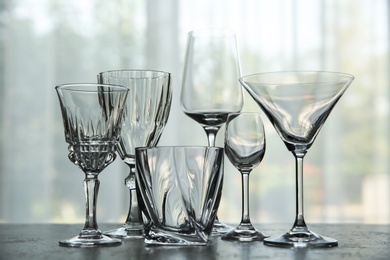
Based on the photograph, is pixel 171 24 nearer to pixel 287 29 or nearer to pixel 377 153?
pixel 287 29

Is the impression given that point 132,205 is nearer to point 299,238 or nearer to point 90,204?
point 90,204

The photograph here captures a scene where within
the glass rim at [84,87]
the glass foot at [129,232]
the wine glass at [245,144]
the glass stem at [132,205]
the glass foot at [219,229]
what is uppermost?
the glass rim at [84,87]

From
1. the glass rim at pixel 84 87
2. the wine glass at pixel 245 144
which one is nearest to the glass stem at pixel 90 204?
the glass rim at pixel 84 87

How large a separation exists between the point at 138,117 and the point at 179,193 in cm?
20

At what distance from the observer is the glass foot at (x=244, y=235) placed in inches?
32.6

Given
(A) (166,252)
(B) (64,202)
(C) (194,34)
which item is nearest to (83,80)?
(B) (64,202)

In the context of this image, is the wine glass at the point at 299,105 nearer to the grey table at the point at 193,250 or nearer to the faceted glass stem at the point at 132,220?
the grey table at the point at 193,250

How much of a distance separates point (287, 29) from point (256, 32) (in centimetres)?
12

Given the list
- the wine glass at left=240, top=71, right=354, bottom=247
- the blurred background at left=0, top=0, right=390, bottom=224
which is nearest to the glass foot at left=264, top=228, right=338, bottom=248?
the wine glass at left=240, top=71, right=354, bottom=247

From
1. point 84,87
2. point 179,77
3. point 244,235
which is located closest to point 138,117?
point 84,87

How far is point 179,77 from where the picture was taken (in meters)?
2.53

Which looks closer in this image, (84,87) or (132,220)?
(84,87)

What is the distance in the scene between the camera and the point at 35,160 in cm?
259

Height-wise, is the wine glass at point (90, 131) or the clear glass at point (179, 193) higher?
the wine glass at point (90, 131)
